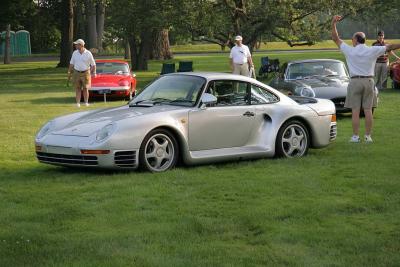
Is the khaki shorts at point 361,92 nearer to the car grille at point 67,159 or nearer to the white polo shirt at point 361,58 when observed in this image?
the white polo shirt at point 361,58

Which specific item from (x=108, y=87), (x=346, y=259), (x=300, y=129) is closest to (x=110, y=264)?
(x=346, y=259)

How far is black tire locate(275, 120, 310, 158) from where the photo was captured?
10820mm

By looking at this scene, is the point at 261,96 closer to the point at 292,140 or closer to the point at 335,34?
the point at 292,140

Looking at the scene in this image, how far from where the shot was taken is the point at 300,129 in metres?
11.1

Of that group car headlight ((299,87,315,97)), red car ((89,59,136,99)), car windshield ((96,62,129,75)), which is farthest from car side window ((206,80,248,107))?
car windshield ((96,62,129,75))

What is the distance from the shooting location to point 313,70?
1817cm

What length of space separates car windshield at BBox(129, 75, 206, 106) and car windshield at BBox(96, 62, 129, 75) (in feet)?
43.0

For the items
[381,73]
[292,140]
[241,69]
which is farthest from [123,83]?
[292,140]

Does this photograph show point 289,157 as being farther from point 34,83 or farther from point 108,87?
point 34,83

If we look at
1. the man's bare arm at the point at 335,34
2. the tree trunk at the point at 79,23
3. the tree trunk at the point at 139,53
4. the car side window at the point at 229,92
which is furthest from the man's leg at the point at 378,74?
the tree trunk at the point at 79,23

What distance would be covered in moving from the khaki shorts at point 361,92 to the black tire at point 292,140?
1883 mm

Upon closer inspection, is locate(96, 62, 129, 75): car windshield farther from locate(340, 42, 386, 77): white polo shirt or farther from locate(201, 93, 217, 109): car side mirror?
locate(201, 93, 217, 109): car side mirror

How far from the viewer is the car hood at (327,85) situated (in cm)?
1669

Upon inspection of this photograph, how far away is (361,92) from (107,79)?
11603 millimetres
